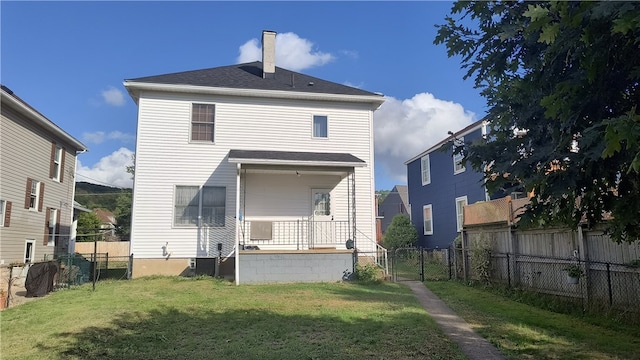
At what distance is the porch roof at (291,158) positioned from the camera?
1278 cm

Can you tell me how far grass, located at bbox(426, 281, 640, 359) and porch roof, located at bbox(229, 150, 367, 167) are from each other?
5.57m

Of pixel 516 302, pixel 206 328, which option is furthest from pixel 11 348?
pixel 516 302

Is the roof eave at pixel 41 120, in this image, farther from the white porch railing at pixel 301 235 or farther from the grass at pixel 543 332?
the grass at pixel 543 332

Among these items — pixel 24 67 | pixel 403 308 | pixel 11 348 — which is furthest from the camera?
pixel 24 67

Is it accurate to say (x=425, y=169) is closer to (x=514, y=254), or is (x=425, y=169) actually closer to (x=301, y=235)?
(x=301, y=235)

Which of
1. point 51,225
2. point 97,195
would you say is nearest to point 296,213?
point 51,225

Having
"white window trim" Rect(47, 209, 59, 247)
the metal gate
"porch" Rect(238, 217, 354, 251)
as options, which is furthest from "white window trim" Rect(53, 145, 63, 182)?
the metal gate

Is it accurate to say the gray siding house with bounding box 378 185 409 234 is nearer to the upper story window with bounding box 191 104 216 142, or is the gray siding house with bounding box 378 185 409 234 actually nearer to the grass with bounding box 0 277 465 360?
the upper story window with bounding box 191 104 216 142

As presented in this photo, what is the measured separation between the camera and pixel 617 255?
7.70 meters

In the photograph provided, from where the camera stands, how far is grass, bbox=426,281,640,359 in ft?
18.6

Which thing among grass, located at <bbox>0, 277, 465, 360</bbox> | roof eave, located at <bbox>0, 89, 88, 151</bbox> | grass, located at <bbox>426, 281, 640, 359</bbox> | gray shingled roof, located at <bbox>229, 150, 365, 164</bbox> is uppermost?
roof eave, located at <bbox>0, 89, 88, 151</bbox>

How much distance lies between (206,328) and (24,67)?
1199 cm

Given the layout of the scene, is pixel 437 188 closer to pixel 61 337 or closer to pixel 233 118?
pixel 233 118

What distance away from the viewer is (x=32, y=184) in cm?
1661
